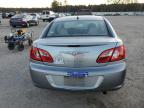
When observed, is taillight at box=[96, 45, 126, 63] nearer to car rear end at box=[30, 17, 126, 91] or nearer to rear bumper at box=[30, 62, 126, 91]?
car rear end at box=[30, 17, 126, 91]

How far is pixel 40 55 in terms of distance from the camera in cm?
466

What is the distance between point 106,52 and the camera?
4469 mm

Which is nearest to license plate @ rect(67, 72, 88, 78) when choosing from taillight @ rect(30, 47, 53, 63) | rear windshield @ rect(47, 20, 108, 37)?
taillight @ rect(30, 47, 53, 63)

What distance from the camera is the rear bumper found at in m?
4.40

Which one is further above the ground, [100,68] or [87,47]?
[87,47]

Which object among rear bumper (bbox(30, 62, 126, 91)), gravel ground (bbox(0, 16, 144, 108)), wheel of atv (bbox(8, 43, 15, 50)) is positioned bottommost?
wheel of atv (bbox(8, 43, 15, 50))

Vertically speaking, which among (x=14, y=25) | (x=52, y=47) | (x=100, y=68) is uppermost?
(x=52, y=47)

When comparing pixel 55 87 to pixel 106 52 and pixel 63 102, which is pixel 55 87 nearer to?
pixel 63 102

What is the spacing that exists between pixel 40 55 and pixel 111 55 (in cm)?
119

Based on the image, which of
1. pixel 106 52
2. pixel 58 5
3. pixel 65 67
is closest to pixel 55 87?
pixel 65 67

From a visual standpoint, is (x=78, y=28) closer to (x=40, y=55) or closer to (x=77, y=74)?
(x=40, y=55)

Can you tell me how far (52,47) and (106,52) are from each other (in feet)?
2.90

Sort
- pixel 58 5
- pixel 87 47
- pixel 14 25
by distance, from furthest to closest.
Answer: pixel 58 5 < pixel 14 25 < pixel 87 47

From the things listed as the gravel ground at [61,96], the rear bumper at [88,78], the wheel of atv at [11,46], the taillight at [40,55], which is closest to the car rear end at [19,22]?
the wheel of atv at [11,46]
